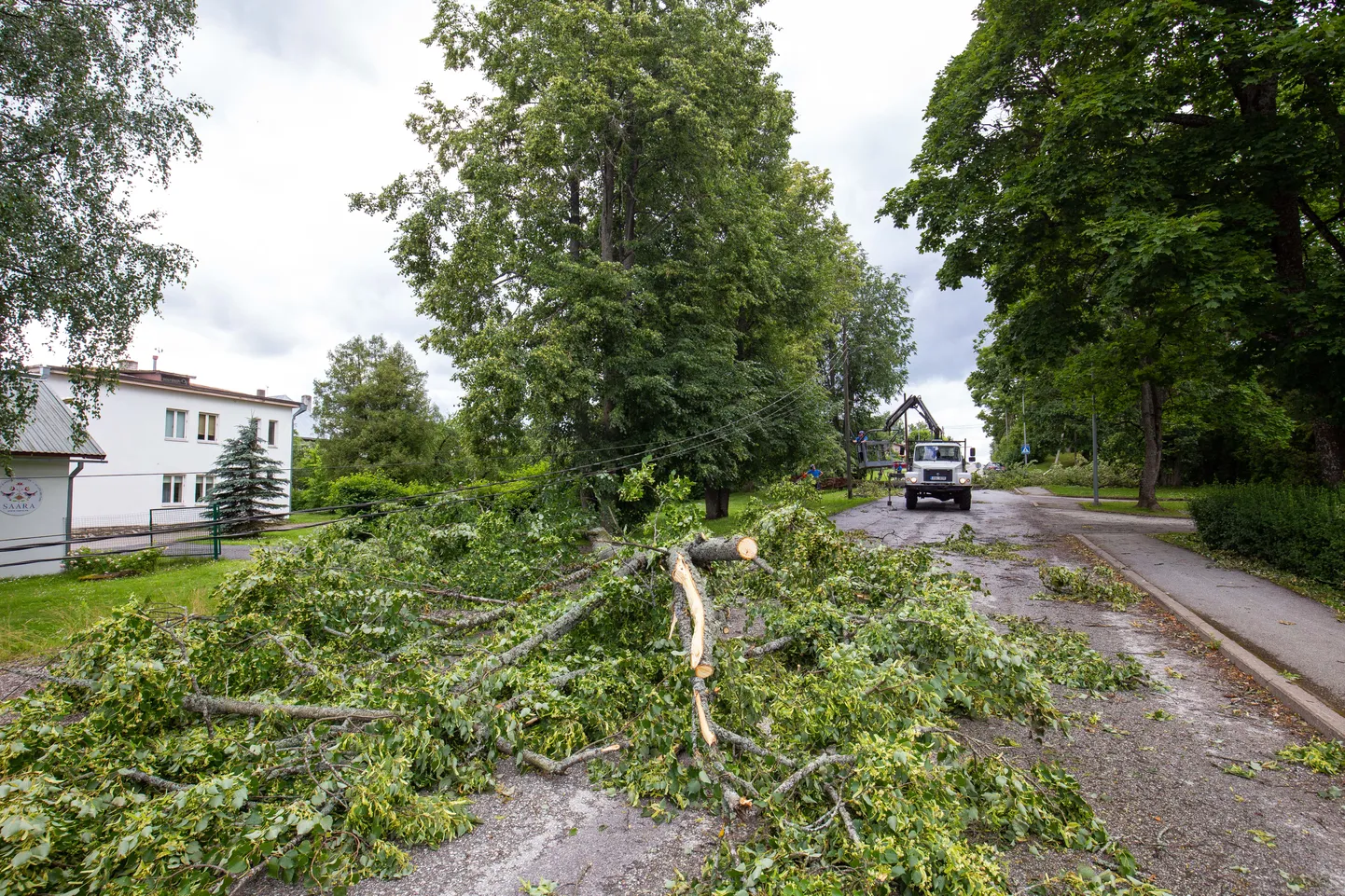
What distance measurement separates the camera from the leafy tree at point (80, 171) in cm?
936

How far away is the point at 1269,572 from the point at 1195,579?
131 cm

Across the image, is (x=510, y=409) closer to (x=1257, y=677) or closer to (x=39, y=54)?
(x=39, y=54)

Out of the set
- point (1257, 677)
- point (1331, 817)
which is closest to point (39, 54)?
point (1331, 817)

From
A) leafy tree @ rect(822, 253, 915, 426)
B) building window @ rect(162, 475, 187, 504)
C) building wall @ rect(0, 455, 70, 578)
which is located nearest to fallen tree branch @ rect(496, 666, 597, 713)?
building wall @ rect(0, 455, 70, 578)

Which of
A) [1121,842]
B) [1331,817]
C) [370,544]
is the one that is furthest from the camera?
[370,544]

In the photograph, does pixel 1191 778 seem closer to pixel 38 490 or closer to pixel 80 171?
pixel 80 171

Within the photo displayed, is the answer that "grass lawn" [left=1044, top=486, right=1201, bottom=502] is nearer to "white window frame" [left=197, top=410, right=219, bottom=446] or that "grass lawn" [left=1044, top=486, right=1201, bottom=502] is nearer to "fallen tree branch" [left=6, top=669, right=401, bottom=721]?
"fallen tree branch" [left=6, top=669, right=401, bottom=721]

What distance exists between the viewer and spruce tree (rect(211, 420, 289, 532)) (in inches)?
781

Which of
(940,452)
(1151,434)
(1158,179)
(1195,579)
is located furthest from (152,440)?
(1151,434)

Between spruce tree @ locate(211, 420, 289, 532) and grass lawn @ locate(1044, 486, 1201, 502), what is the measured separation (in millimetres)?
32090

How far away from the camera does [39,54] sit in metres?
9.67

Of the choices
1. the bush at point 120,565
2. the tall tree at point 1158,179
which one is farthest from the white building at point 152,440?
the tall tree at point 1158,179

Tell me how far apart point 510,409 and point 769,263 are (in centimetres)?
848

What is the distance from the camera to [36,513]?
14.8m
